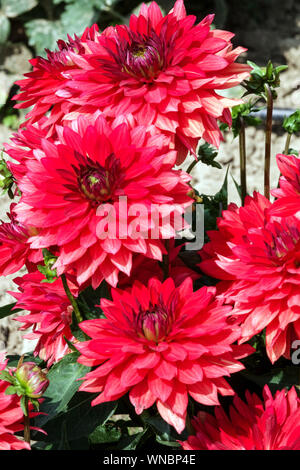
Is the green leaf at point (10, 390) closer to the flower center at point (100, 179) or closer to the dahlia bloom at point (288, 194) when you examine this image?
the flower center at point (100, 179)

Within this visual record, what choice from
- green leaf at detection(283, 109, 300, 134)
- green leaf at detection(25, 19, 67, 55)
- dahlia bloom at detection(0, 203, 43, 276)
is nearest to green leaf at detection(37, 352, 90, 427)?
dahlia bloom at detection(0, 203, 43, 276)

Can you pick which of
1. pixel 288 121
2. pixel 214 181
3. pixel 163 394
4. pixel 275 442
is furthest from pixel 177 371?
pixel 214 181

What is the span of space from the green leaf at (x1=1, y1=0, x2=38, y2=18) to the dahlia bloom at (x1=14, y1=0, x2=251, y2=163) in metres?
1.81

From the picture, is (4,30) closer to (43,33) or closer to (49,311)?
(43,33)

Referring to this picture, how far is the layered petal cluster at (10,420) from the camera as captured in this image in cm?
72

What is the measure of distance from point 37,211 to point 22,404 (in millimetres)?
212

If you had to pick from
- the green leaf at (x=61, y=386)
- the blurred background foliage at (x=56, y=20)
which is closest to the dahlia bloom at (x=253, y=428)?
the green leaf at (x=61, y=386)

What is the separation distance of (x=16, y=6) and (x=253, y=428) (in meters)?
2.20

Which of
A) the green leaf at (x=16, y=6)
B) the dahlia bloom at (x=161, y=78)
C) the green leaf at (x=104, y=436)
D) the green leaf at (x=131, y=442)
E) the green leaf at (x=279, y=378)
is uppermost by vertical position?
the dahlia bloom at (x=161, y=78)

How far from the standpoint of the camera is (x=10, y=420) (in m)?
0.73

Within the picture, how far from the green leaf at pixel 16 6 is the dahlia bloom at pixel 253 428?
211 cm

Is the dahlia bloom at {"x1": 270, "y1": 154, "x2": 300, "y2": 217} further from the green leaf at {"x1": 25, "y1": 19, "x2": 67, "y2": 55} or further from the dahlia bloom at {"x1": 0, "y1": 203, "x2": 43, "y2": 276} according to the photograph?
the green leaf at {"x1": 25, "y1": 19, "x2": 67, "y2": 55}

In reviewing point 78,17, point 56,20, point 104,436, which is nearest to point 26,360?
point 104,436

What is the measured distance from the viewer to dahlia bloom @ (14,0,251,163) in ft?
2.49
